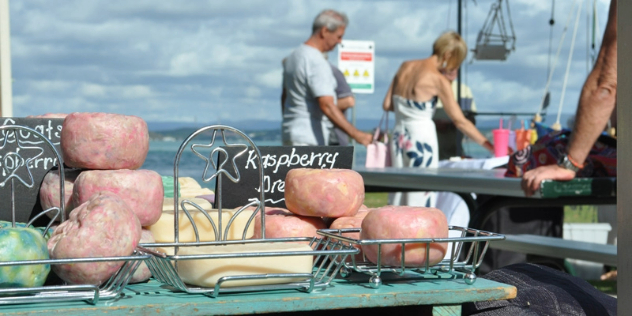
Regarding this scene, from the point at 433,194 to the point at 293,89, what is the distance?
1.38 metres

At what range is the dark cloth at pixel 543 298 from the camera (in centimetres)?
111

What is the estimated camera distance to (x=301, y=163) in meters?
1.49

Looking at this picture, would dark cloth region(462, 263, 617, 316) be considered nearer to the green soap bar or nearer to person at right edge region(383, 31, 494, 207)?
the green soap bar

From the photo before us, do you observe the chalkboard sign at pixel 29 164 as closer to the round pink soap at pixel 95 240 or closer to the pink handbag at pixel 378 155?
the round pink soap at pixel 95 240

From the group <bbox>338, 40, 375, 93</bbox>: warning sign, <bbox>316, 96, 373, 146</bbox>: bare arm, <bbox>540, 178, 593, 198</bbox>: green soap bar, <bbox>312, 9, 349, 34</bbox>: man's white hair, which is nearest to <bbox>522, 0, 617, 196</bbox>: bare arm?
<bbox>540, 178, 593, 198</bbox>: green soap bar

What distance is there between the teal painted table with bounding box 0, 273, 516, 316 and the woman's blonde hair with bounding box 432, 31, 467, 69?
4.40 m

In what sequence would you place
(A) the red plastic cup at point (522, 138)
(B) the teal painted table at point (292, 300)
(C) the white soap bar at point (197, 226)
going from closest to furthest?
(B) the teal painted table at point (292, 300) → (C) the white soap bar at point (197, 226) → (A) the red plastic cup at point (522, 138)

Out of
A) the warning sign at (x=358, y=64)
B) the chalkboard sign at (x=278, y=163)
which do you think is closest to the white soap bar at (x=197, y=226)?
the chalkboard sign at (x=278, y=163)

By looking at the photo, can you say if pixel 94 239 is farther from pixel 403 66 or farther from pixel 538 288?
pixel 403 66

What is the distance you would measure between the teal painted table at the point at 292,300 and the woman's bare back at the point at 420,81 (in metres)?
4.13

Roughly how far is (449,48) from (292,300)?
15.1 feet

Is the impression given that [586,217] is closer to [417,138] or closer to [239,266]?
[417,138]

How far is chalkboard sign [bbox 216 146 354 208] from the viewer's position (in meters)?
1.44

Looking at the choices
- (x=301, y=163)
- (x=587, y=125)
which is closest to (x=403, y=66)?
(x=587, y=125)
